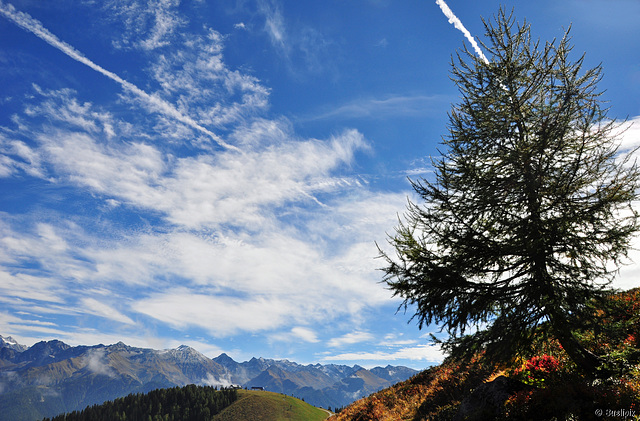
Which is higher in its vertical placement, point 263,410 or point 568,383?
point 568,383

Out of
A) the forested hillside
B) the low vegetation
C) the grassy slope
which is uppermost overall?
the low vegetation

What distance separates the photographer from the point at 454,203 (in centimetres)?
1204

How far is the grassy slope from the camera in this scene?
170 m

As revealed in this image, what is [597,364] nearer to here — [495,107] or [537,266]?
[537,266]

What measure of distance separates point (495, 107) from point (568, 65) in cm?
256

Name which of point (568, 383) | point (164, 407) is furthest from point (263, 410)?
point (568, 383)

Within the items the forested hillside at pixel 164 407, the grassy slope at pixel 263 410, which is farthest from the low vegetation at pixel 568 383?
the forested hillside at pixel 164 407

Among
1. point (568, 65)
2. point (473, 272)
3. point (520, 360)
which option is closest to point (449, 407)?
point (520, 360)

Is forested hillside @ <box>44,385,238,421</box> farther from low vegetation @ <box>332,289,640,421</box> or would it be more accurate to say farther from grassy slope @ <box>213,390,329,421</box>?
low vegetation @ <box>332,289,640,421</box>

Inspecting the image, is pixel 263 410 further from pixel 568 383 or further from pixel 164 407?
pixel 568 383

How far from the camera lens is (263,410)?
6969 inches

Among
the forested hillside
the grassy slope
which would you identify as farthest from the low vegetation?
the forested hillside

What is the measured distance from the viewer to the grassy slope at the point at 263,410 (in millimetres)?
170125

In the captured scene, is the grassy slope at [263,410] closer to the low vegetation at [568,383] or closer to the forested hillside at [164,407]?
the forested hillside at [164,407]
